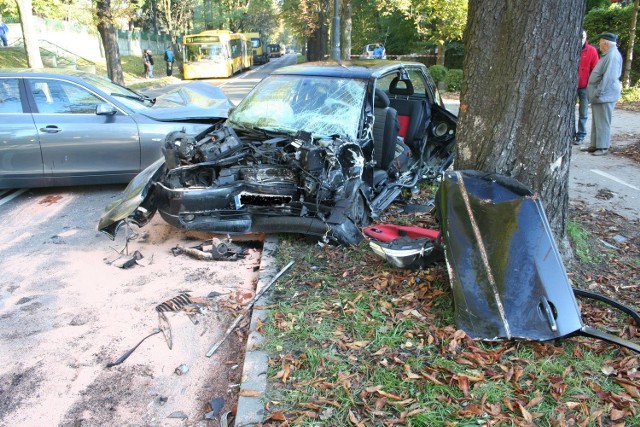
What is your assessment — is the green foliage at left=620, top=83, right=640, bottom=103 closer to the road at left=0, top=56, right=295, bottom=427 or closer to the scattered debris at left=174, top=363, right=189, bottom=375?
the road at left=0, top=56, right=295, bottom=427

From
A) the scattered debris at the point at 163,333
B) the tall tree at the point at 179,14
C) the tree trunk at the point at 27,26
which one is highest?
the tall tree at the point at 179,14

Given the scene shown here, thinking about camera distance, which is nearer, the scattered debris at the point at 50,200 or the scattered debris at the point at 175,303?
the scattered debris at the point at 175,303

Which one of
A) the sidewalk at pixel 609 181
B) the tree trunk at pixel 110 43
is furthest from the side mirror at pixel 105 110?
the tree trunk at pixel 110 43

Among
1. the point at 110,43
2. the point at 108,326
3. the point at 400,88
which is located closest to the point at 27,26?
the point at 110,43

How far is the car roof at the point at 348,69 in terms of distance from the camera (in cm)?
559

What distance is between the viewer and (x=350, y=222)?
4.73 metres

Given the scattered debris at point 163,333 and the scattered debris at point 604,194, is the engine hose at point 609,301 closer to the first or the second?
the scattered debris at point 163,333

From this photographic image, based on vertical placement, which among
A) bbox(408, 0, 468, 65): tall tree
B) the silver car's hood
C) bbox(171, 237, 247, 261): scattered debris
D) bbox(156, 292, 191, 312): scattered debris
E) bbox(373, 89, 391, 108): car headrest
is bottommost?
bbox(156, 292, 191, 312): scattered debris

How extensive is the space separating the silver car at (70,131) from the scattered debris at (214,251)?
222 cm

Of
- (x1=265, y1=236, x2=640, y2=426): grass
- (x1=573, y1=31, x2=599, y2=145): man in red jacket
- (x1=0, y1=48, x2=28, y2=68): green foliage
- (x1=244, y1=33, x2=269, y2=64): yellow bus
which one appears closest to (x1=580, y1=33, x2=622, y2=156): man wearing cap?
(x1=573, y1=31, x2=599, y2=145): man in red jacket

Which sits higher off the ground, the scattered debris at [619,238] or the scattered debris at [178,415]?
the scattered debris at [619,238]

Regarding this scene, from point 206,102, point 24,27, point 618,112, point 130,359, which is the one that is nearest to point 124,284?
point 130,359

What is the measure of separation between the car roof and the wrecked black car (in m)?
0.02

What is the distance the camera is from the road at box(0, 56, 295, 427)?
2.97 metres
